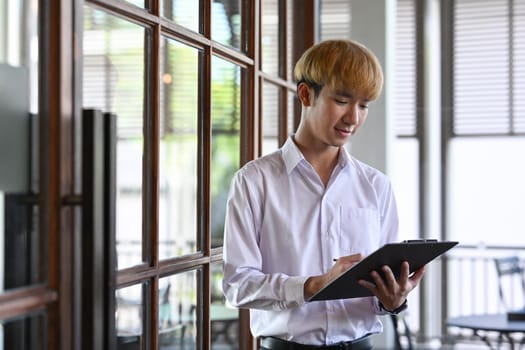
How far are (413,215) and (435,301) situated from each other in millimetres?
623

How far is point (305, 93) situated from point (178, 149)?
0.33 metres

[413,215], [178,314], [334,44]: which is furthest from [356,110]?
[413,215]

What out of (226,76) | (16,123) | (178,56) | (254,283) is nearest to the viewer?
(16,123)

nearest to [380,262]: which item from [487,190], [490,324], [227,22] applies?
[227,22]

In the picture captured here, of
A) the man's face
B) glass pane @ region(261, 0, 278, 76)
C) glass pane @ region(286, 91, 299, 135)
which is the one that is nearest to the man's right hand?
the man's face

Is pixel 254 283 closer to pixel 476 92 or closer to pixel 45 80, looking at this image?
pixel 45 80

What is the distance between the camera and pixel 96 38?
4.47 ft

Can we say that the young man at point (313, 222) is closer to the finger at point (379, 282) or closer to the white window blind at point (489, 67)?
the finger at point (379, 282)

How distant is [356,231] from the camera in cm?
185

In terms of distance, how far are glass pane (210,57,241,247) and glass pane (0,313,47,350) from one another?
2.94 feet

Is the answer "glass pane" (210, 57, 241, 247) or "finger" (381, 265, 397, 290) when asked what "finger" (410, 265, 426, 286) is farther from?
"glass pane" (210, 57, 241, 247)

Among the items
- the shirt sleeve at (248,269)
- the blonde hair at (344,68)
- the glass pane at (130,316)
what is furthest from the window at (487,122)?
the glass pane at (130,316)

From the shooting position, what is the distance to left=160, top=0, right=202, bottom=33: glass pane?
1.72m

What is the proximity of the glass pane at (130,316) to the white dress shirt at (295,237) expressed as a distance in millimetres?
217
